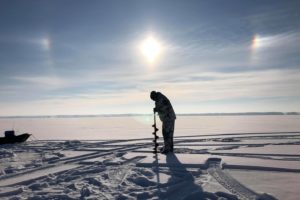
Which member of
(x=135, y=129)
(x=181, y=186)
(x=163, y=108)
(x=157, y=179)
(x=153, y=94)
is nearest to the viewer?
(x=181, y=186)

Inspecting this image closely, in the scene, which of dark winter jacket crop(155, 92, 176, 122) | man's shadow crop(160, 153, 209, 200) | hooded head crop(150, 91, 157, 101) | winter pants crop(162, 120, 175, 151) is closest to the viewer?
man's shadow crop(160, 153, 209, 200)

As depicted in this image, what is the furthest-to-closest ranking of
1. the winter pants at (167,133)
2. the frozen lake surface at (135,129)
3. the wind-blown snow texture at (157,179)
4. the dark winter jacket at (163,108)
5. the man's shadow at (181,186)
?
the frozen lake surface at (135,129), the dark winter jacket at (163,108), the winter pants at (167,133), the wind-blown snow texture at (157,179), the man's shadow at (181,186)

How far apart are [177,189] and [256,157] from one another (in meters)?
5.05

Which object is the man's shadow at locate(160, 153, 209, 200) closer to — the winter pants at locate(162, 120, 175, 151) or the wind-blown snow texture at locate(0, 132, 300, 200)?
the wind-blown snow texture at locate(0, 132, 300, 200)

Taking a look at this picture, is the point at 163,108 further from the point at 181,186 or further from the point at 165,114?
the point at 181,186

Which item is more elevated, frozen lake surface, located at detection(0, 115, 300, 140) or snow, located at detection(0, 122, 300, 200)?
frozen lake surface, located at detection(0, 115, 300, 140)

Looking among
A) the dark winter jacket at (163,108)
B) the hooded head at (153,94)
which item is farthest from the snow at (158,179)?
the hooded head at (153,94)

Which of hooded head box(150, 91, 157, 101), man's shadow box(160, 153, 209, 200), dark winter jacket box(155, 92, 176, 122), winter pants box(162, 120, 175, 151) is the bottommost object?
man's shadow box(160, 153, 209, 200)

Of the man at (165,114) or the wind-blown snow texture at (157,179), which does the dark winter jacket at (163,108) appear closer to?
the man at (165,114)

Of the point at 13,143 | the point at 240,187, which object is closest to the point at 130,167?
the point at 240,187

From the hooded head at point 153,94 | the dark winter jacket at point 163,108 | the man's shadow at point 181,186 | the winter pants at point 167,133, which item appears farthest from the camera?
the hooded head at point 153,94

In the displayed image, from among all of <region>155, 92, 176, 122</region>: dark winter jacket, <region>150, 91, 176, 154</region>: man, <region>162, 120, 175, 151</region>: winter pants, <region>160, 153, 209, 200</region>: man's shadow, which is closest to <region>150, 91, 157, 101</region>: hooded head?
<region>150, 91, 176, 154</region>: man

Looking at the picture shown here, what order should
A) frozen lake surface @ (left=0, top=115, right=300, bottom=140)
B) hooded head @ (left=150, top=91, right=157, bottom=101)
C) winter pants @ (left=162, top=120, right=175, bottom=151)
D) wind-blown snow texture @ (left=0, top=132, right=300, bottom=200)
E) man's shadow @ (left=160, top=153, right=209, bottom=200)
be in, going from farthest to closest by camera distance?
frozen lake surface @ (left=0, top=115, right=300, bottom=140), hooded head @ (left=150, top=91, right=157, bottom=101), winter pants @ (left=162, top=120, right=175, bottom=151), wind-blown snow texture @ (left=0, top=132, right=300, bottom=200), man's shadow @ (left=160, top=153, right=209, bottom=200)

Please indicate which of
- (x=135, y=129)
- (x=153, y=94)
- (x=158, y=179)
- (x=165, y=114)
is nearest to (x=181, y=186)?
(x=158, y=179)
